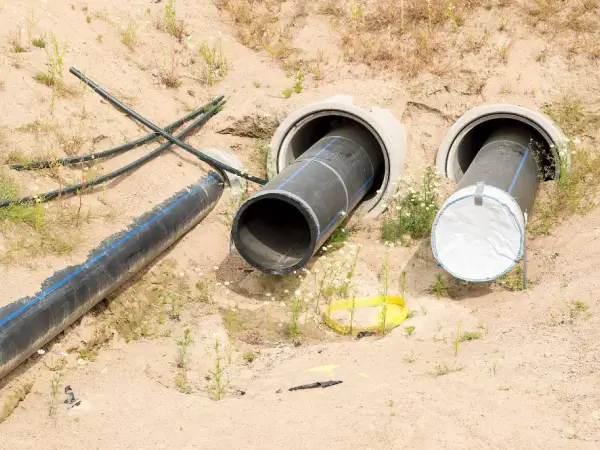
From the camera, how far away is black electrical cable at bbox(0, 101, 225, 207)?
18.9 ft

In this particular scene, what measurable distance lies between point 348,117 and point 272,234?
172 cm

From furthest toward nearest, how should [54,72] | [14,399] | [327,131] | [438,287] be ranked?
1. [327,131]
2. [54,72]
3. [438,287]
4. [14,399]

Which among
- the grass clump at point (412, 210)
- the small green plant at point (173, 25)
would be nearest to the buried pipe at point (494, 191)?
the grass clump at point (412, 210)

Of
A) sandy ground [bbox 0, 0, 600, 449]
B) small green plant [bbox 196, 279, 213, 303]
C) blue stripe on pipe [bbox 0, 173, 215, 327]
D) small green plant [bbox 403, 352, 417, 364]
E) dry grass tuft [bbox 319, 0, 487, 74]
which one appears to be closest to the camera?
sandy ground [bbox 0, 0, 600, 449]

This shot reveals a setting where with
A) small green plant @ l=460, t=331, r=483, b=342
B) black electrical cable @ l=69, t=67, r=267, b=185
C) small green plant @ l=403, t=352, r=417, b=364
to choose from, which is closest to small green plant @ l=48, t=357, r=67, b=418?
small green plant @ l=403, t=352, r=417, b=364

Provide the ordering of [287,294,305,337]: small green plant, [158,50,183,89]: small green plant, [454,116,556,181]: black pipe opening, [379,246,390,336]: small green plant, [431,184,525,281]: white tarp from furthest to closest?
1. [158,50,183,89]: small green plant
2. [454,116,556,181]: black pipe opening
3. [287,294,305,337]: small green plant
4. [431,184,525,281]: white tarp
5. [379,246,390,336]: small green plant

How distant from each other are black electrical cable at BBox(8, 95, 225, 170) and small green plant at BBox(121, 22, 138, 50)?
1.17m

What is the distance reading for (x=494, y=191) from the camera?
5.81 meters

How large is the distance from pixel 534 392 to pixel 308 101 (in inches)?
177

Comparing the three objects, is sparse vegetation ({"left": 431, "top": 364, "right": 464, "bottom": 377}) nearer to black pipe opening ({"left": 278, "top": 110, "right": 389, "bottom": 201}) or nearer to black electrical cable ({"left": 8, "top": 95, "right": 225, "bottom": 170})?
black pipe opening ({"left": 278, "top": 110, "right": 389, "bottom": 201})

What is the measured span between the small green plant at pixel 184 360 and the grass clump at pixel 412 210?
2277 millimetres

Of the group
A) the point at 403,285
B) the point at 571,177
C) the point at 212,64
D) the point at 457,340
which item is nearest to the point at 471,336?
the point at 457,340

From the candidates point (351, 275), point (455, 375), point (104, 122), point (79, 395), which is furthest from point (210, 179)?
point (455, 375)

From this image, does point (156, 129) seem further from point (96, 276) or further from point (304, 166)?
point (96, 276)
